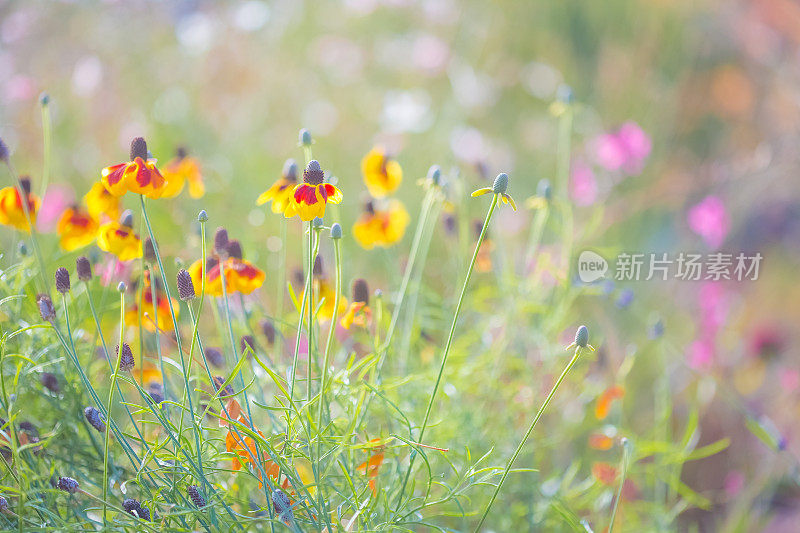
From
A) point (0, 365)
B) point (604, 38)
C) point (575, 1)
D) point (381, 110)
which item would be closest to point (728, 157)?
point (604, 38)

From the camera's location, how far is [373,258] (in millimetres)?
1634

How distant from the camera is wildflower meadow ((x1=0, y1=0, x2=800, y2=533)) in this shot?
2.03 feet

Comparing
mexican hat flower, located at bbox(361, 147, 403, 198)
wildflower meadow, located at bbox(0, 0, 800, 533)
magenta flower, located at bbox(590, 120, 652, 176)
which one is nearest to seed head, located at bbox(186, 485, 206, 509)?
wildflower meadow, located at bbox(0, 0, 800, 533)

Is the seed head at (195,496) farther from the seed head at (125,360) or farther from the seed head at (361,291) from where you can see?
the seed head at (361,291)

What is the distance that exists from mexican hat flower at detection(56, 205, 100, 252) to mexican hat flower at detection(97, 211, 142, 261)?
0.08 metres

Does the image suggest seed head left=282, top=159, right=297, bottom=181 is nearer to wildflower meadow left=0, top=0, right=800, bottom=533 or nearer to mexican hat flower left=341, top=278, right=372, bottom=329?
wildflower meadow left=0, top=0, right=800, bottom=533

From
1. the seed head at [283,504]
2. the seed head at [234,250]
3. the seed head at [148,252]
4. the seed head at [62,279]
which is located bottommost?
the seed head at [283,504]

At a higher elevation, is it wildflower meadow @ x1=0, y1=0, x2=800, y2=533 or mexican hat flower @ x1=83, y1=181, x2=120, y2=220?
mexican hat flower @ x1=83, y1=181, x2=120, y2=220

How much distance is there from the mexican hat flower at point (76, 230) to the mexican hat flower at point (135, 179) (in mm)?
197

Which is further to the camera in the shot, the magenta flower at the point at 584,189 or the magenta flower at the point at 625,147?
the magenta flower at the point at 584,189

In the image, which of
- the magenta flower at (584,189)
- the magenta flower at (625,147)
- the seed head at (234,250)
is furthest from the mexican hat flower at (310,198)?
the magenta flower at (584,189)

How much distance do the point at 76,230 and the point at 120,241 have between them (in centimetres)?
12

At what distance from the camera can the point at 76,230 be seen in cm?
76

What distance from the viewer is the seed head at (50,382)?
676 mm
